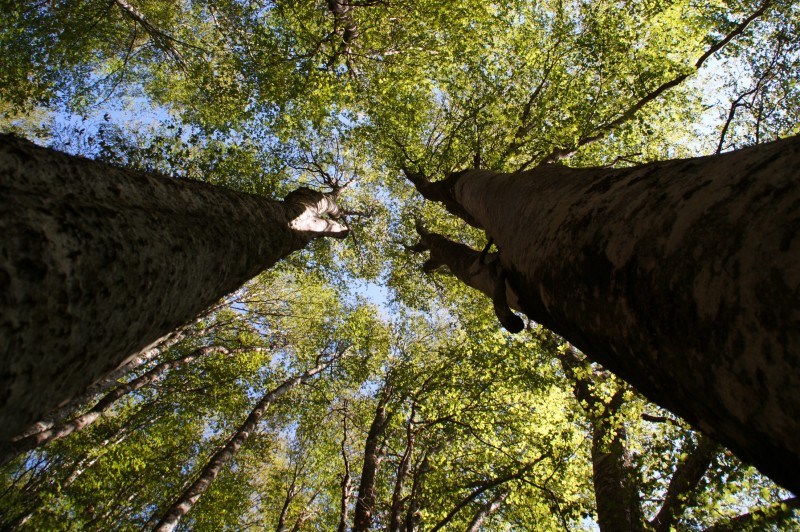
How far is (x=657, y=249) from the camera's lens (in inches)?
54.1

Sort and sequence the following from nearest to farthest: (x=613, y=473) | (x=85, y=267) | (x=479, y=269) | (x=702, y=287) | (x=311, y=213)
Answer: (x=702, y=287) → (x=85, y=267) → (x=479, y=269) → (x=311, y=213) → (x=613, y=473)

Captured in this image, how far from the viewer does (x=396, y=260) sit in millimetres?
16766

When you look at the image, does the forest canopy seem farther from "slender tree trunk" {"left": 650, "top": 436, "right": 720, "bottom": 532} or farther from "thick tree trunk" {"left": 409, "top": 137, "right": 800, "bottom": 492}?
"thick tree trunk" {"left": 409, "top": 137, "right": 800, "bottom": 492}

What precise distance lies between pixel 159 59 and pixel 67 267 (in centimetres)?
1960

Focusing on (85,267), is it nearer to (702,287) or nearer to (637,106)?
(702,287)

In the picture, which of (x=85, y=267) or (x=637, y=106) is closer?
(x=85, y=267)

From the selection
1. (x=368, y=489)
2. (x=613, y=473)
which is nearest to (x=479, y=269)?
(x=613, y=473)

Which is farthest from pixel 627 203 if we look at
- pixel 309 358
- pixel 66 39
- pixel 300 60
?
pixel 66 39

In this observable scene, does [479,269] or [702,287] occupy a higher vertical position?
[479,269]

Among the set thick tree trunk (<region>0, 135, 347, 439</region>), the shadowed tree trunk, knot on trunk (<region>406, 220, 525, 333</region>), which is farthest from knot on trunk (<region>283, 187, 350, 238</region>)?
the shadowed tree trunk

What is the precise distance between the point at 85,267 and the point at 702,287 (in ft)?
8.03

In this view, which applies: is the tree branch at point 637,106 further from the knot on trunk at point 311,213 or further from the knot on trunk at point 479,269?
the knot on trunk at point 311,213

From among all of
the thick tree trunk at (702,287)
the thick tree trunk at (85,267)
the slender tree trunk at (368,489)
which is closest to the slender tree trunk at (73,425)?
the thick tree trunk at (85,267)

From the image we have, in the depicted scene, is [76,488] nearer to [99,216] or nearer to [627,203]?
[99,216]
